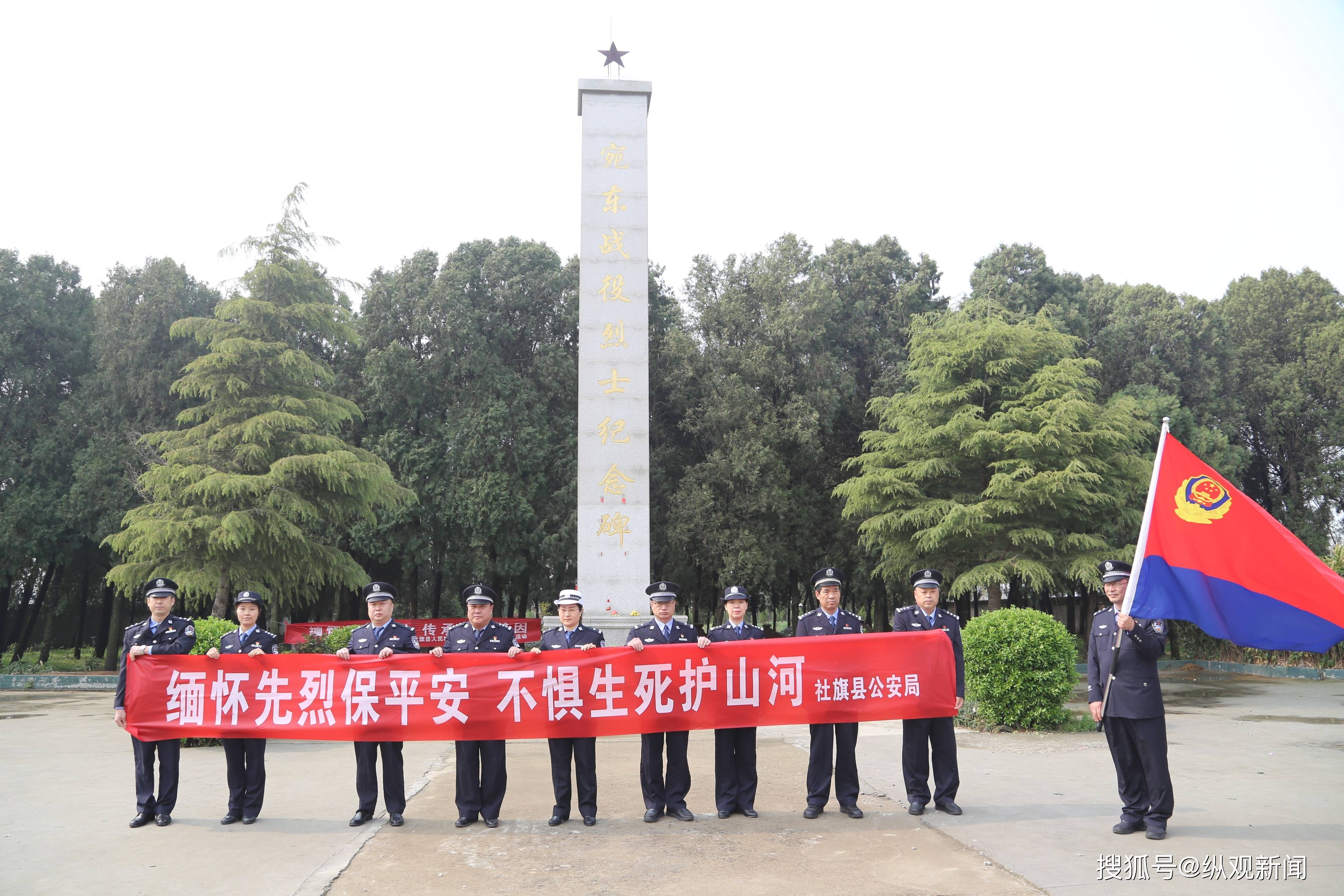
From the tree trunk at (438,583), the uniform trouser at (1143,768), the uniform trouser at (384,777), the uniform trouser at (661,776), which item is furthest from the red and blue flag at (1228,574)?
the tree trunk at (438,583)

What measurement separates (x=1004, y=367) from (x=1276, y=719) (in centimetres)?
879

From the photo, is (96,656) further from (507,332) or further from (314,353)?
(507,332)

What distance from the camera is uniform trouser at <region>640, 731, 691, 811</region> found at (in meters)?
5.72

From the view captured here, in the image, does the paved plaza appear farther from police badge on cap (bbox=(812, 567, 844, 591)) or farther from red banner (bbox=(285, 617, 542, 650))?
red banner (bbox=(285, 617, 542, 650))

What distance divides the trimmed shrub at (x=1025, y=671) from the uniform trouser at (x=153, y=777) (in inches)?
302

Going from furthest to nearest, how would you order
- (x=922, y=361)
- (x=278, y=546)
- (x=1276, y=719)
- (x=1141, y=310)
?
(x=1141, y=310) → (x=922, y=361) → (x=278, y=546) → (x=1276, y=719)

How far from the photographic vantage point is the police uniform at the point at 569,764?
5609 millimetres

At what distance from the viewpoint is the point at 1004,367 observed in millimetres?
17891

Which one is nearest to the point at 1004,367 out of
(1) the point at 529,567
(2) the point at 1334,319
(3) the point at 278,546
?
(1) the point at 529,567

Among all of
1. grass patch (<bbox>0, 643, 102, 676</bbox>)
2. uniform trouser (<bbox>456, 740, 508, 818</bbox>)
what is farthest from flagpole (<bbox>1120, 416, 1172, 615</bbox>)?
grass patch (<bbox>0, 643, 102, 676</bbox>)

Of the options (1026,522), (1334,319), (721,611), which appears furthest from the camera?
(721,611)

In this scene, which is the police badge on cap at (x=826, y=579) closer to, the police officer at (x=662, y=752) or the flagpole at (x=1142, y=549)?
the police officer at (x=662, y=752)

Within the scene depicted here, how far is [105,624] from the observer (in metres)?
22.7

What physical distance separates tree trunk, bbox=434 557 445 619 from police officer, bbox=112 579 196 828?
17.3m
